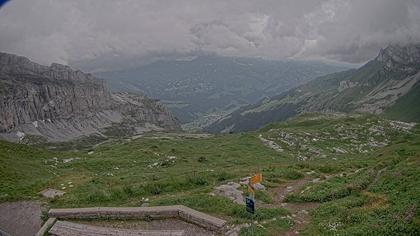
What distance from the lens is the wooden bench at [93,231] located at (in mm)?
22547

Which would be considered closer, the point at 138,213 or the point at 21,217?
the point at 138,213

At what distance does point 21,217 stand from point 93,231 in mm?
7597

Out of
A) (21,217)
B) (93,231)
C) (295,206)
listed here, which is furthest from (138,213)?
(295,206)

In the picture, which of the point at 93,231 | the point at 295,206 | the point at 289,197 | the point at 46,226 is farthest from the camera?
the point at 289,197

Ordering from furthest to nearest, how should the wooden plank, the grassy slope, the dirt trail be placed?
the wooden plank → the dirt trail → the grassy slope

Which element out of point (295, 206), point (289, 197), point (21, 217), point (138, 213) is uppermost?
point (138, 213)

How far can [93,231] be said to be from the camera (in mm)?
23094

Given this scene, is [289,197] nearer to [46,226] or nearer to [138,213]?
[138,213]

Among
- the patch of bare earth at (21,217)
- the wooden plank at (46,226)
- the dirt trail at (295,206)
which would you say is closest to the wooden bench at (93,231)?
the wooden plank at (46,226)

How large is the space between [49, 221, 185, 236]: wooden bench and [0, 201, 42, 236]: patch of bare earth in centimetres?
201

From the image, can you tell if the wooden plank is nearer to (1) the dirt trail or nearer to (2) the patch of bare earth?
(2) the patch of bare earth

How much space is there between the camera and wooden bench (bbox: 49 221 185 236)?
2255cm

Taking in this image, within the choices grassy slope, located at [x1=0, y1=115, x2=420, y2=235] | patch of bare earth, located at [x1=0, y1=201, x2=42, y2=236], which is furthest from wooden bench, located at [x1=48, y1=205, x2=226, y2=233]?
grassy slope, located at [x1=0, y1=115, x2=420, y2=235]

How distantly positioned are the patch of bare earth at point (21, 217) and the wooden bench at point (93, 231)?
201 cm
